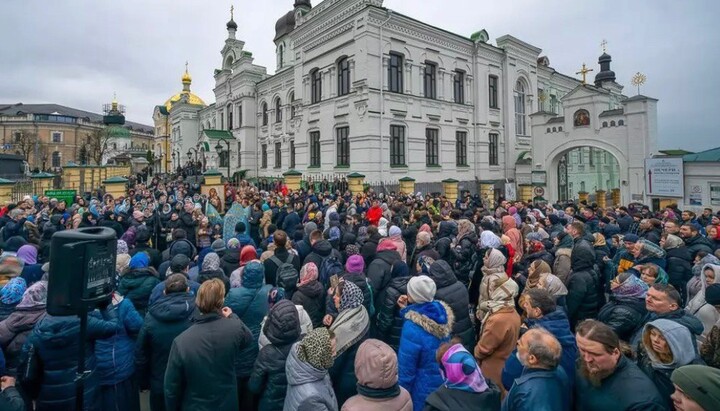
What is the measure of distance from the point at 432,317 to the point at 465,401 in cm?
114

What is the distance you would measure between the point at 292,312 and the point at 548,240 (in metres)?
6.00

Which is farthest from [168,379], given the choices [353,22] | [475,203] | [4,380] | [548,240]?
[353,22]

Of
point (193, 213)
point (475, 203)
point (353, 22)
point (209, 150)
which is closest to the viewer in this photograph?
point (193, 213)

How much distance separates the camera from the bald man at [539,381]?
7.85 ft

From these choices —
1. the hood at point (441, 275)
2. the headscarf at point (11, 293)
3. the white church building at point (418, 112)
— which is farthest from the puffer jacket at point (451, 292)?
the white church building at point (418, 112)

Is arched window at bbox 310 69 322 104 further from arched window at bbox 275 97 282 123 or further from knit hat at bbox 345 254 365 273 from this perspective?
knit hat at bbox 345 254 365 273

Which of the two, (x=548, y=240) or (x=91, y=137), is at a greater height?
(x=91, y=137)

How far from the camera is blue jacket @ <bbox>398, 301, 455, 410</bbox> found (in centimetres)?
331

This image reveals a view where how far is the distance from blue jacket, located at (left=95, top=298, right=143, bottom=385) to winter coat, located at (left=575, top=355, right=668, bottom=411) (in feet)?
12.8

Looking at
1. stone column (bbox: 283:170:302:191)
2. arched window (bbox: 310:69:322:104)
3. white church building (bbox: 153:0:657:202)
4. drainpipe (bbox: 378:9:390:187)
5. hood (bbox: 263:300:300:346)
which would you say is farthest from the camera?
arched window (bbox: 310:69:322:104)

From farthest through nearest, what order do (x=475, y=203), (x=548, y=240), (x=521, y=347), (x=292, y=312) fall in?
1. (x=475, y=203)
2. (x=548, y=240)
3. (x=292, y=312)
4. (x=521, y=347)

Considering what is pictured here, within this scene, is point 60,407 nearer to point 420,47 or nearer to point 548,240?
point 548,240

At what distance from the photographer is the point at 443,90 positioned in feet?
82.3

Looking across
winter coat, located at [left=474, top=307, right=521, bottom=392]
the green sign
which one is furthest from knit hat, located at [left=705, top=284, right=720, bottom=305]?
the green sign
